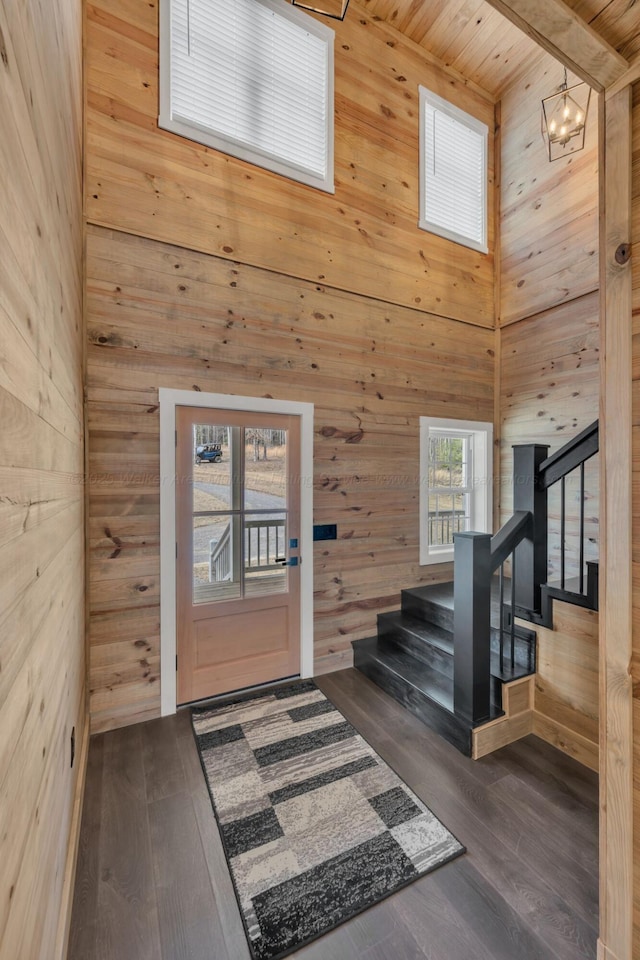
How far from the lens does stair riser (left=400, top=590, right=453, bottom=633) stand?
3088 mm

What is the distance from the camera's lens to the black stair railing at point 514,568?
2.26 meters

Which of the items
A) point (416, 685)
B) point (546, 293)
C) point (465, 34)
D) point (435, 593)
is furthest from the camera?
point (546, 293)

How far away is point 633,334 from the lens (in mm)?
1111

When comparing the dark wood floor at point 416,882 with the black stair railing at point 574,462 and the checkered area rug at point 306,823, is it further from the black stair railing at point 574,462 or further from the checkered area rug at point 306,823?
the black stair railing at point 574,462

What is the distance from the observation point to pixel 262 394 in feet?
9.70

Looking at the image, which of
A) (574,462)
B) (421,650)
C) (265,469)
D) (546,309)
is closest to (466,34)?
(546,309)

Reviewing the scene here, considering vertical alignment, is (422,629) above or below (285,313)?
below

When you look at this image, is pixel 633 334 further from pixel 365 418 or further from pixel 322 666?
pixel 322 666

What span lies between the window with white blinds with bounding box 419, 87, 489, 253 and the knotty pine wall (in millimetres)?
130

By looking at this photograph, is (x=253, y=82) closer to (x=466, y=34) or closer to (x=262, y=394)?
(x=466, y=34)

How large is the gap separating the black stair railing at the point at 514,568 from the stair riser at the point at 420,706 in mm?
105

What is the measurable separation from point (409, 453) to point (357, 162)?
96.8 inches

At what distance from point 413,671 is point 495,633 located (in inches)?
24.7

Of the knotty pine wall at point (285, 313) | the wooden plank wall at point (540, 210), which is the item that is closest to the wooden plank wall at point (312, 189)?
the knotty pine wall at point (285, 313)
